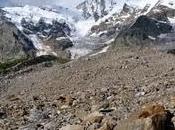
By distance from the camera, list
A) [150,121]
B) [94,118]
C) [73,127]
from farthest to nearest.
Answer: [94,118] → [73,127] → [150,121]

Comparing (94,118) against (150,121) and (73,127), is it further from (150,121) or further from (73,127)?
(150,121)

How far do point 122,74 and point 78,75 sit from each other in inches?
267

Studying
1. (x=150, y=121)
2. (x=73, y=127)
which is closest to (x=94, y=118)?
(x=73, y=127)

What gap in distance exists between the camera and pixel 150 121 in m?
16.4

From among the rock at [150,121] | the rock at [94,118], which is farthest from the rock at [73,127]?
the rock at [150,121]

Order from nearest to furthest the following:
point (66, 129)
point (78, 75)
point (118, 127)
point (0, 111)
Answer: point (118, 127)
point (66, 129)
point (0, 111)
point (78, 75)

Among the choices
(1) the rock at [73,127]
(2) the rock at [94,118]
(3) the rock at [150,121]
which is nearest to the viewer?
(3) the rock at [150,121]

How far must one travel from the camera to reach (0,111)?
1047 inches

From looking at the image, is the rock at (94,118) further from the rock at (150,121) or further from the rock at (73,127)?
the rock at (150,121)

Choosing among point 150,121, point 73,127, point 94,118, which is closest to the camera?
point 150,121

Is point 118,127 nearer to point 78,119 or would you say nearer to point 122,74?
point 78,119

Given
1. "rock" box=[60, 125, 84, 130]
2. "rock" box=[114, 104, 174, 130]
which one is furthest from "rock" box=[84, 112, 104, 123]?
"rock" box=[114, 104, 174, 130]

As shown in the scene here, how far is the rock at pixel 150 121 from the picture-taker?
16.4 meters

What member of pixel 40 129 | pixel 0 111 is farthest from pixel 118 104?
pixel 0 111
